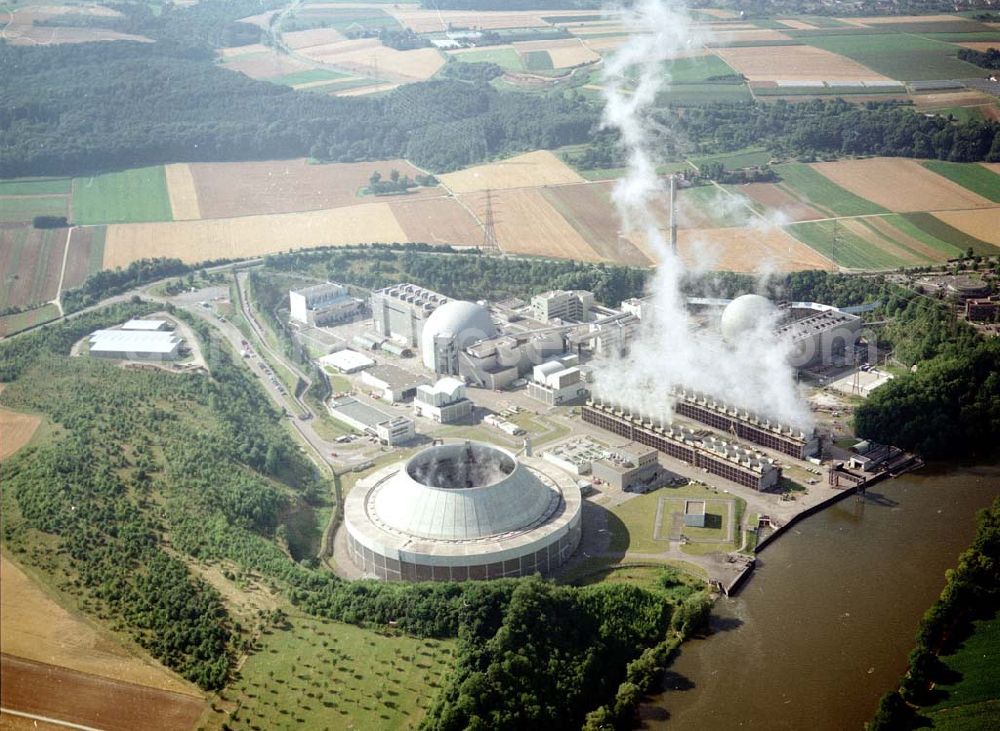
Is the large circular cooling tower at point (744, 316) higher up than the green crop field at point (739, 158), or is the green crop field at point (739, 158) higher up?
the green crop field at point (739, 158)

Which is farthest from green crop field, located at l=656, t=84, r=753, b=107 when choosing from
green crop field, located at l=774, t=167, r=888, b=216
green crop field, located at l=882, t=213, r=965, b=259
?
green crop field, located at l=882, t=213, r=965, b=259

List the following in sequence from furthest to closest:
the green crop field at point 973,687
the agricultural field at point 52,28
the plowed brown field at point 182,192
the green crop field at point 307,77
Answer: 1. the green crop field at point 307,77
2. the plowed brown field at point 182,192
3. the agricultural field at point 52,28
4. the green crop field at point 973,687

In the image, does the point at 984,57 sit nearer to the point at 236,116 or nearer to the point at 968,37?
the point at 968,37

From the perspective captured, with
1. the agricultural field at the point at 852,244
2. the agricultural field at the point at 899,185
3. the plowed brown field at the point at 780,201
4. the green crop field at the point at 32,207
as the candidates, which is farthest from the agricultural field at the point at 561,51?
the green crop field at the point at 32,207

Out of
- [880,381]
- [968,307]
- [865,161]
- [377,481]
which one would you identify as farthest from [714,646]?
[865,161]

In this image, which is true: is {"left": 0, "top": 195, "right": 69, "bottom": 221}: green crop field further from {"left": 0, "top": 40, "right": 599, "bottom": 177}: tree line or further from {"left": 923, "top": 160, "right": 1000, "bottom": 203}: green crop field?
{"left": 923, "top": 160, "right": 1000, "bottom": 203}: green crop field

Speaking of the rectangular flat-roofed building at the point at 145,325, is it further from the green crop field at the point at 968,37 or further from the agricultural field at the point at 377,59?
the green crop field at the point at 968,37
